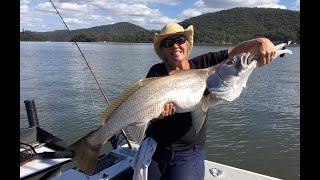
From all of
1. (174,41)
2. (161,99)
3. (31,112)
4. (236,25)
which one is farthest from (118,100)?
(236,25)

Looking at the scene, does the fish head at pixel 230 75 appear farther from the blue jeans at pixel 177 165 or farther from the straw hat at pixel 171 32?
the blue jeans at pixel 177 165

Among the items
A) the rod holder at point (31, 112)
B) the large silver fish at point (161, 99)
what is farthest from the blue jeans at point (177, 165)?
the rod holder at point (31, 112)

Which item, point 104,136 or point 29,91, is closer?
point 104,136

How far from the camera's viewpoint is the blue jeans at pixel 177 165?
358cm

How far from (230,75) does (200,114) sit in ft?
1.60

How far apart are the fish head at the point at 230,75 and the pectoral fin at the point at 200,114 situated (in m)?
0.11

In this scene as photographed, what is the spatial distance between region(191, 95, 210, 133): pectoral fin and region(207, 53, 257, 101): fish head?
0.11 metres

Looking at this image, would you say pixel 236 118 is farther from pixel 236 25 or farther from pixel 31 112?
pixel 236 25

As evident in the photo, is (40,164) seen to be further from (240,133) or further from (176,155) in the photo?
(240,133)

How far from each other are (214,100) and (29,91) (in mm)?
16585

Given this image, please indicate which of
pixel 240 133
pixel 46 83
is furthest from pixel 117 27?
pixel 240 133
